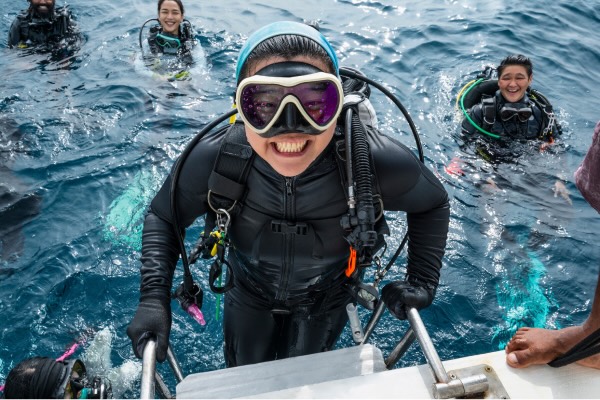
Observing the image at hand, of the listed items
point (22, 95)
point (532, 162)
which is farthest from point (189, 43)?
point (532, 162)

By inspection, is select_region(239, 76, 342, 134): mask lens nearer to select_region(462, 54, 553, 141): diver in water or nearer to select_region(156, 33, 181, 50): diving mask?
select_region(462, 54, 553, 141): diver in water

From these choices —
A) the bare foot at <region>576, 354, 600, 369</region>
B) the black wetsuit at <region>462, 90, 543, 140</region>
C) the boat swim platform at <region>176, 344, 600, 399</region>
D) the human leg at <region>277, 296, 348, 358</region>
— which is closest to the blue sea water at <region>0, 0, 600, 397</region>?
the black wetsuit at <region>462, 90, 543, 140</region>

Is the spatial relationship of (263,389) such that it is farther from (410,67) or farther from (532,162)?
(410,67)

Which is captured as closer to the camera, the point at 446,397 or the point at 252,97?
the point at 446,397

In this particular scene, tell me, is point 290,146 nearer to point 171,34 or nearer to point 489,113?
point 489,113

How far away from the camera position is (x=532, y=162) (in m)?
6.12

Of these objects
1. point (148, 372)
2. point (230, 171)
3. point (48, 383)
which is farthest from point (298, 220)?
point (48, 383)

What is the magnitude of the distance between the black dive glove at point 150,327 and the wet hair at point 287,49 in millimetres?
1172

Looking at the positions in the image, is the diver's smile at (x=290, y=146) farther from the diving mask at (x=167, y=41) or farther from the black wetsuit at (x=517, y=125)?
the diving mask at (x=167, y=41)

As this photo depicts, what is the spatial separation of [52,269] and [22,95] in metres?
3.81

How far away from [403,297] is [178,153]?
444 centimetres

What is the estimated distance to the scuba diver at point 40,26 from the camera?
329 inches

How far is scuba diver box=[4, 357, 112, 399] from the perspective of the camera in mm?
2396

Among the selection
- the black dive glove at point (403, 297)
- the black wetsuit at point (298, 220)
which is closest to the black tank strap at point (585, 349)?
the black dive glove at point (403, 297)
